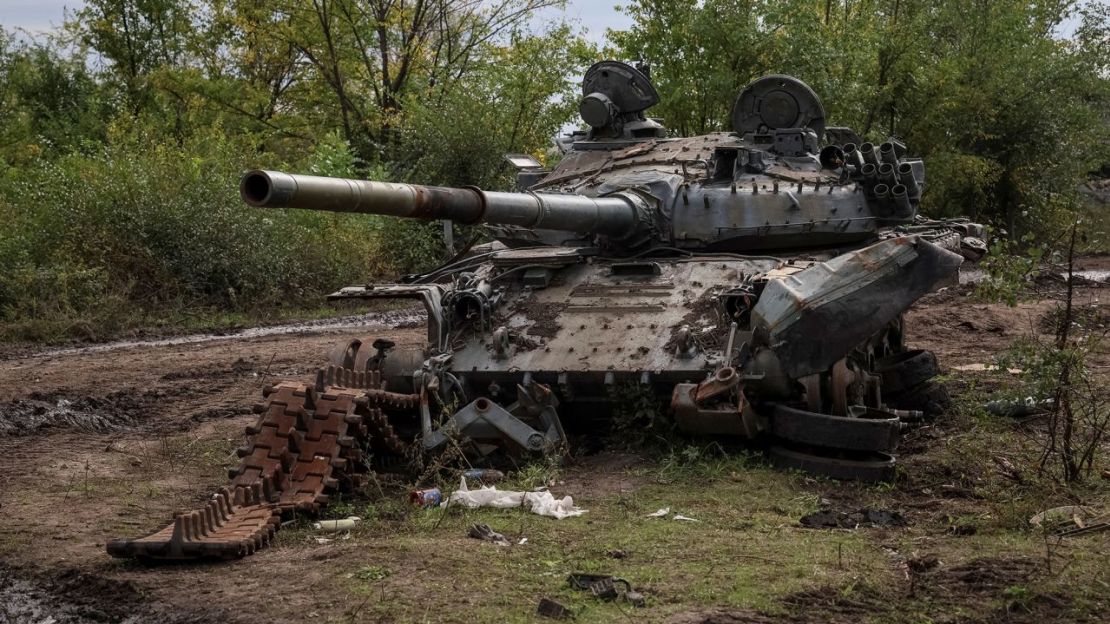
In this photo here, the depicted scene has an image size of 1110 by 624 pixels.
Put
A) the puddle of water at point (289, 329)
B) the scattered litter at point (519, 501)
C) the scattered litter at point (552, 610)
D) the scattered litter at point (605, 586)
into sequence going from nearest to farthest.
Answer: the scattered litter at point (552, 610) → the scattered litter at point (605, 586) → the scattered litter at point (519, 501) → the puddle of water at point (289, 329)

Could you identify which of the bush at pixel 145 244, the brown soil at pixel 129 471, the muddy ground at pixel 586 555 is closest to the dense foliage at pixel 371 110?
the bush at pixel 145 244

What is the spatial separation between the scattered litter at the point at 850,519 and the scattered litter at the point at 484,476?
6.65 ft

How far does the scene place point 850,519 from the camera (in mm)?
7832

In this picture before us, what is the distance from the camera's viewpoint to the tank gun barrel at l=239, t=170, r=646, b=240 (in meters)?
6.30

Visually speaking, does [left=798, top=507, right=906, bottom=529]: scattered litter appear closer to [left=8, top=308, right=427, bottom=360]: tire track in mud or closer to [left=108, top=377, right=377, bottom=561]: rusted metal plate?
[left=108, top=377, right=377, bottom=561]: rusted metal plate

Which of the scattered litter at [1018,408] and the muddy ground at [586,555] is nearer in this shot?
the muddy ground at [586,555]

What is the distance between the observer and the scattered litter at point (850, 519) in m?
7.70

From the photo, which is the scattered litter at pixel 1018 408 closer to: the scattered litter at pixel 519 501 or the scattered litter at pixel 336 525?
the scattered litter at pixel 519 501

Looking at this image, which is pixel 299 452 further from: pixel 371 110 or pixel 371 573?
pixel 371 110

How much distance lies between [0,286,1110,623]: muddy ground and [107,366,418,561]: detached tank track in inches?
9.5

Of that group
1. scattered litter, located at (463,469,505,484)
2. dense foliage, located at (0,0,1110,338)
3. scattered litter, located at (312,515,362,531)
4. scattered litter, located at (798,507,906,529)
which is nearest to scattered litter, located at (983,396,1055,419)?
scattered litter, located at (798,507,906,529)

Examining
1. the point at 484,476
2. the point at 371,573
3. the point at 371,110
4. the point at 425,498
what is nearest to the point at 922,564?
the point at 371,573

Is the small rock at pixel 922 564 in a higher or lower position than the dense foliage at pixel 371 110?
lower

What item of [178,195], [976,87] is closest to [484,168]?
[178,195]
